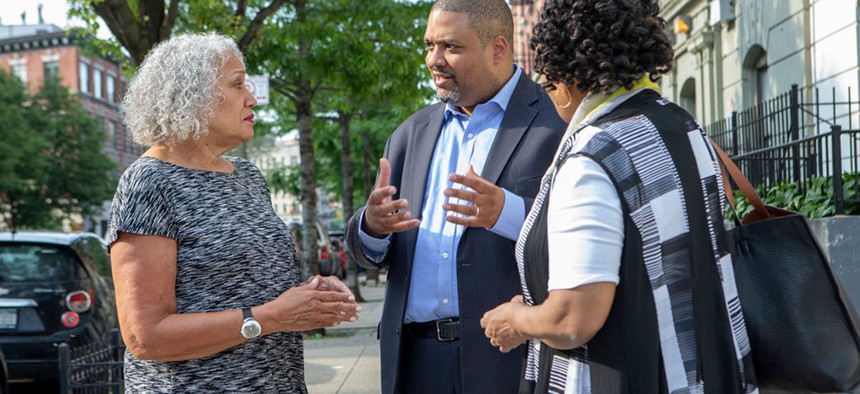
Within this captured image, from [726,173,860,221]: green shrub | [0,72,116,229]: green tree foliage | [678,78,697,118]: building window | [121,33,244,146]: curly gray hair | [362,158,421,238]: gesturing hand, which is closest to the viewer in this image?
[121,33,244,146]: curly gray hair

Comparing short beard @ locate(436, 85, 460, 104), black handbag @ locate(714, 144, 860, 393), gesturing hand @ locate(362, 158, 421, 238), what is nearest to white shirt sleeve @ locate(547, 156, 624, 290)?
black handbag @ locate(714, 144, 860, 393)

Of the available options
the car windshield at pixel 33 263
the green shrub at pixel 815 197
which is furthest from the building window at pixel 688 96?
the car windshield at pixel 33 263

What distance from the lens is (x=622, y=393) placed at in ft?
7.29

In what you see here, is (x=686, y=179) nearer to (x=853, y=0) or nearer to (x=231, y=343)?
(x=231, y=343)

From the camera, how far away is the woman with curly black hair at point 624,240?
2.20m

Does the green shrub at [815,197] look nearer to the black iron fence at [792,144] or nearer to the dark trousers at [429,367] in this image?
the black iron fence at [792,144]

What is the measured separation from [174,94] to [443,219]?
1037mm

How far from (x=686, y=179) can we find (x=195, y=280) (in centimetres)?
147

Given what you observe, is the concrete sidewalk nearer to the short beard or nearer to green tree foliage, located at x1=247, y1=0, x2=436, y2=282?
green tree foliage, located at x1=247, y1=0, x2=436, y2=282

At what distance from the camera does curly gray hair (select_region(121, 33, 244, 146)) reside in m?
2.97

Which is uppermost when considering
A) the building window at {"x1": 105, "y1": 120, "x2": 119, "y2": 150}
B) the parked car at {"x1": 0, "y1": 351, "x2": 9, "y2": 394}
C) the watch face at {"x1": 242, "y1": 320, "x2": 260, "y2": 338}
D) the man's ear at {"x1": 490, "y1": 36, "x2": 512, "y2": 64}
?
the building window at {"x1": 105, "y1": 120, "x2": 119, "y2": 150}

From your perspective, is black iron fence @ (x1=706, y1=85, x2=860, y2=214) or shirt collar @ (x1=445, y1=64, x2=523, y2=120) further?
black iron fence @ (x1=706, y1=85, x2=860, y2=214)

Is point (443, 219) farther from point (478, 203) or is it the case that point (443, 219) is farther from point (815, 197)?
point (815, 197)

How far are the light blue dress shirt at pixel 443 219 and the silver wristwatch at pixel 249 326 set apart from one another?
2.34ft
